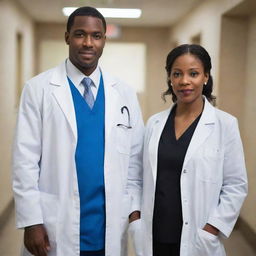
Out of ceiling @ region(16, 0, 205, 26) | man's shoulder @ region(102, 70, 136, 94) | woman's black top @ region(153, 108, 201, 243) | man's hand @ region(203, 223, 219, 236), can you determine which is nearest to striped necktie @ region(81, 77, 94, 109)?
man's shoulder @ region(102, 70, 136, 94)

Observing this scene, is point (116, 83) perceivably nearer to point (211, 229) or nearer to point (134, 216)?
point (134, 216)

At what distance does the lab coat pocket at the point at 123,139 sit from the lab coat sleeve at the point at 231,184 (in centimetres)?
41

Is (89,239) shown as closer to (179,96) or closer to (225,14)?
(179,96)

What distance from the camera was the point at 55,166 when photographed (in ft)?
5.01

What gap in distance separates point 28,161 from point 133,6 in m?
3.60

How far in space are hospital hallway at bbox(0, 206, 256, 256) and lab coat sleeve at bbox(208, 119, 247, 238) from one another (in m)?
1.65

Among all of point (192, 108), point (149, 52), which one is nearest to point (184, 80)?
point (192, 108)

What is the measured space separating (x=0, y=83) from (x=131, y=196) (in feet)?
8.60

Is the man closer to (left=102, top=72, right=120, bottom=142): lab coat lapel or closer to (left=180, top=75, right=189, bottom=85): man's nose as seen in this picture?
(left=102, top=72, right=120, bottom=142): lab coat lapel

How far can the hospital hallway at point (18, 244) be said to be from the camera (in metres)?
3.13

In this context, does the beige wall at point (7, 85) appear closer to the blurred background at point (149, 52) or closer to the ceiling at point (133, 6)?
the blurred background at point (149, 52)

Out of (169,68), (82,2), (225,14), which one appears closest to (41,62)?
(82,2)

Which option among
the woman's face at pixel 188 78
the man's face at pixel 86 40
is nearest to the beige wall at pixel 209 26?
the woman's face at pixel 188 78

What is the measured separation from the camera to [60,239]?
5.06 feet
